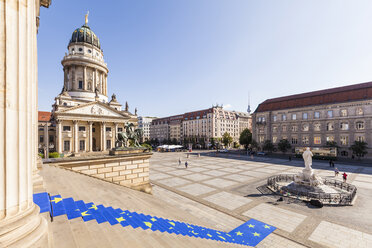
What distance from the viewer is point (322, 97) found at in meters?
48.3

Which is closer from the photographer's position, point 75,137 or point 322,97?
point 75,137

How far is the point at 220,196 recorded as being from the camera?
16.0 metres

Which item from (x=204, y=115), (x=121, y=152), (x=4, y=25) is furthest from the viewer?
(x=204, y=115)

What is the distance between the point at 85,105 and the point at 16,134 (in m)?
48.2

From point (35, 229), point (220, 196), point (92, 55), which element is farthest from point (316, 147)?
point (92, 55)

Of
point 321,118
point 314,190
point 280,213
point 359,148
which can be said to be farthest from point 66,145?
point 359,148

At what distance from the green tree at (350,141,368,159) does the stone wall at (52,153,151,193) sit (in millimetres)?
49100

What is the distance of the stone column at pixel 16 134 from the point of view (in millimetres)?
2836

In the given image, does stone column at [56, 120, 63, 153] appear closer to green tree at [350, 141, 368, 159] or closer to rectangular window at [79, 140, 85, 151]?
rectangular window at [79, 140, 85, 151]

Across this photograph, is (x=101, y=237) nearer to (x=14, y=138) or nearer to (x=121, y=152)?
(x=14, y=138)

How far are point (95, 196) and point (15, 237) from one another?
7.19m

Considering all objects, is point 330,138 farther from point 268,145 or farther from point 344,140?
point 268,145

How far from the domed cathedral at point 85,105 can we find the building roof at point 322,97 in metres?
49.6

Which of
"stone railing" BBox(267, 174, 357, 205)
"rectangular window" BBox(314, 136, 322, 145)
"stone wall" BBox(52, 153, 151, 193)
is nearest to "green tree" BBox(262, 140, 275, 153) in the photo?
"rectangular window" BBox(314, 136, 322, 145)
